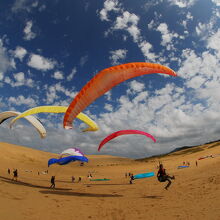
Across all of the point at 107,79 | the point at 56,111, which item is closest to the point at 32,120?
the point at 56,111

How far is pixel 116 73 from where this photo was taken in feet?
34.0

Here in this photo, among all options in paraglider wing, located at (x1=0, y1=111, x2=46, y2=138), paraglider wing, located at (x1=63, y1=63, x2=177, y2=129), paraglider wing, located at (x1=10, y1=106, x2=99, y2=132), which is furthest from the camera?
paraglider wing, located at (x1=0, y1=111, x2=46, y2=138)

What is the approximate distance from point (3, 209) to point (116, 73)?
8187 mm

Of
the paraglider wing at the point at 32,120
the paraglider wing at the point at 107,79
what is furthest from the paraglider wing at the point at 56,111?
the paraglider wing at the point at 107,79

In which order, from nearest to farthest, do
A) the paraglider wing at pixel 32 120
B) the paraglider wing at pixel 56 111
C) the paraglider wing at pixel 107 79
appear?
the paraglider wing at pixel 107 79, the paraglider wing at pixel 56 111, the paraglider wing at pixel 32 120

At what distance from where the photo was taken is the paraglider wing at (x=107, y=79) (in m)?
10.2

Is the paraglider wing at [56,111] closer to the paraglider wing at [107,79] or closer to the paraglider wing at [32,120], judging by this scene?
the paraglider wing at [32,120]

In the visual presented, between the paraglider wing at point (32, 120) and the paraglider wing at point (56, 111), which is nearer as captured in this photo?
the paraglider wing at point (56, 111)

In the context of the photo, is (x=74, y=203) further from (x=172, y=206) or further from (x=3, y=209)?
(x=172, y=206)

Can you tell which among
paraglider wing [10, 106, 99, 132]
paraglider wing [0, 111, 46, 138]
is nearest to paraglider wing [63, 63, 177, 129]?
paraglider wing [10, 106, 99, 132]

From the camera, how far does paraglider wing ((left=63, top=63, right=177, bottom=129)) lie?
403 inches

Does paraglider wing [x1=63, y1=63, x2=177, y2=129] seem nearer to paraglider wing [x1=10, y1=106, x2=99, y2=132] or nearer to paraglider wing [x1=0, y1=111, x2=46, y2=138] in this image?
paraglider wing [x1=10, y1=106, x2=99, y2=132]

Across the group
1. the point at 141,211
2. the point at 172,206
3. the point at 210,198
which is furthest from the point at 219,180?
the point at 141,211

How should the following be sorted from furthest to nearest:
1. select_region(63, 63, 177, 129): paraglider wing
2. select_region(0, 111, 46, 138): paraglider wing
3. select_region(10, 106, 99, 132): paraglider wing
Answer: select_region(0, 111, 46, 138): paraglider wing, select_region(10, 106, 99, 132): paraglider wing, select_region(63, 63, 177, 129): paraglider wing
